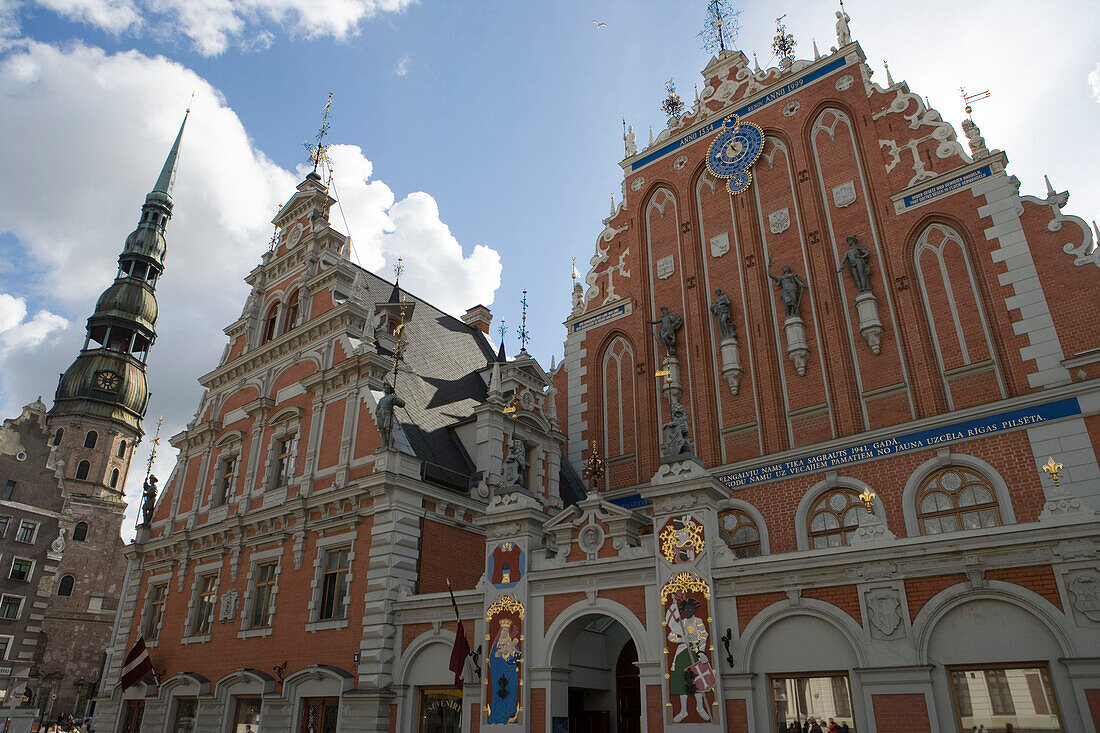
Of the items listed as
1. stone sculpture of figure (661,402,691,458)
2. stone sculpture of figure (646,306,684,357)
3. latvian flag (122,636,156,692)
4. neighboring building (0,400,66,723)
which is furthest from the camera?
neighboring building (0,400,66,723)

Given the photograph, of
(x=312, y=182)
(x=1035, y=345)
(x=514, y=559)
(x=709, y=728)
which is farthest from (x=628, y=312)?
(x=312, y=182)

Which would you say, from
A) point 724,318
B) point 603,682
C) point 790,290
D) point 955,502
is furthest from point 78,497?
point 955,502

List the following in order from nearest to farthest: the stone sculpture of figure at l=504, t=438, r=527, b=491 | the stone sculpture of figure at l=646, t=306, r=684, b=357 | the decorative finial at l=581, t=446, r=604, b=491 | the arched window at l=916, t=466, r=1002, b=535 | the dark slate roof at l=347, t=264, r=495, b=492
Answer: the arched window at l=916, t=466, r=1002, b=535
the stone sculpture of figure at l=504, t=438, r=527, b=491
the decorative finial at l=581, t=446, r=604, b=491
the stone sculpture of figure at l=646, t=306, r=684, b=357
the dark slate roof at l=347, t=264, r=495, b=492

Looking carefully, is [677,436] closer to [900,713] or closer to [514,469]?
[514,469]

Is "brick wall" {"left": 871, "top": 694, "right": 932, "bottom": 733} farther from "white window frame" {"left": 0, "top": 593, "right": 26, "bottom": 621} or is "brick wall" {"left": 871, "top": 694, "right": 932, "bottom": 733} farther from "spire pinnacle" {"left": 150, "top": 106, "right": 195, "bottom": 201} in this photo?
"spire pinnacle" {"left": 150, "top": 106, "right": 195, "bottom": 201}

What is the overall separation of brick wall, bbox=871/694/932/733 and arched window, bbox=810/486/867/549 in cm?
428

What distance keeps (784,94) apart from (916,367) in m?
9.20

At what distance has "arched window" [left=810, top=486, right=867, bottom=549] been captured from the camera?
15148 millimetres

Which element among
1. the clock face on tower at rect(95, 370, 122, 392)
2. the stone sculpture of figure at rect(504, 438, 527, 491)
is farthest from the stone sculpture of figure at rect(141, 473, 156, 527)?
the clock face on tower at rect(95, 370, 122, 392)

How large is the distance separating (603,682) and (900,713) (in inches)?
292

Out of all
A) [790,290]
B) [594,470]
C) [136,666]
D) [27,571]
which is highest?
[790,290]

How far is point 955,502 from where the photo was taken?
1417 cm

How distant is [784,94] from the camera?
20516 mm

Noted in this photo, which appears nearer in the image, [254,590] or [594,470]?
[594,470]
